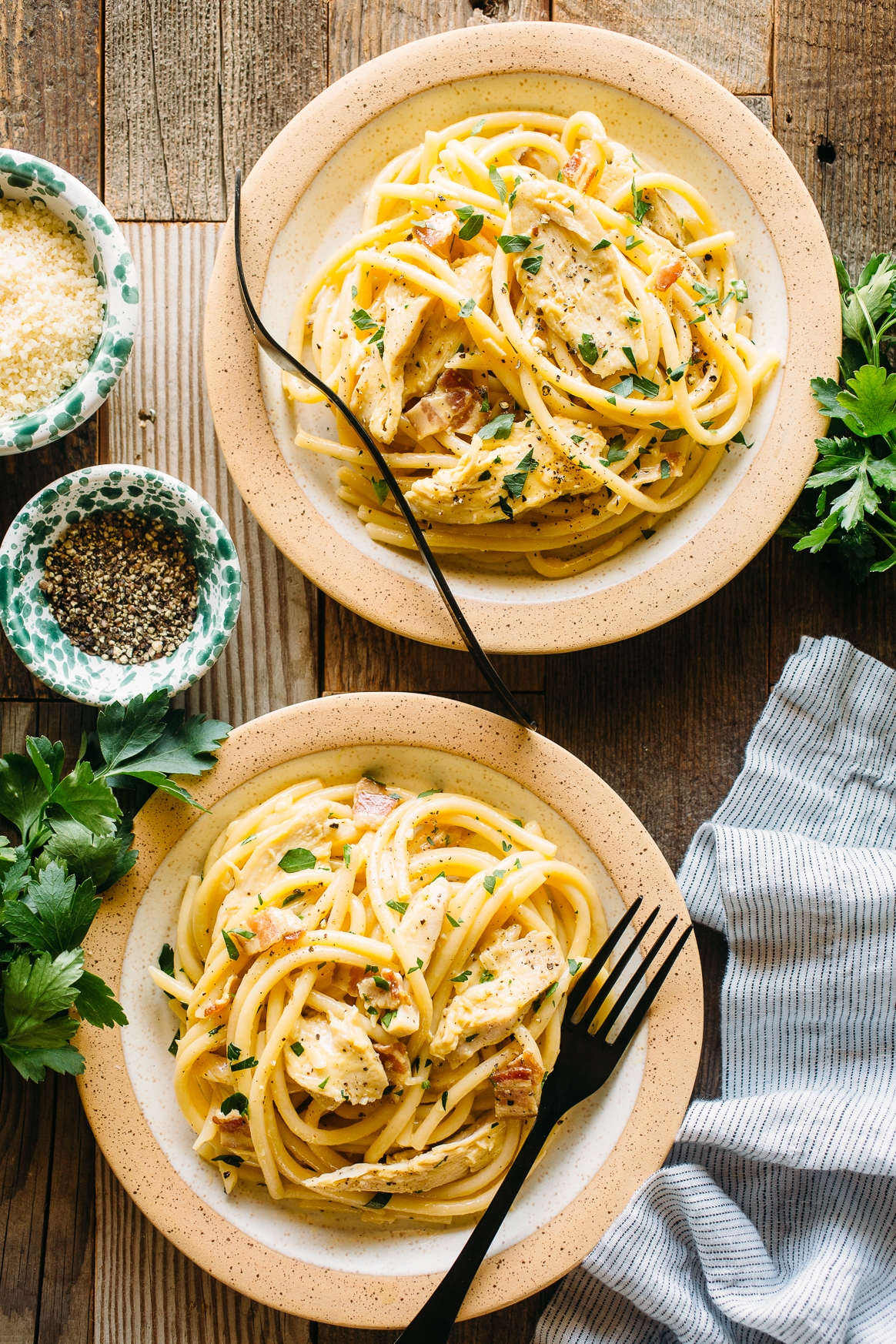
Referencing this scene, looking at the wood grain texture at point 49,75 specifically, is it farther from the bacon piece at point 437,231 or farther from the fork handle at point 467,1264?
the fork handle at point 467,1264

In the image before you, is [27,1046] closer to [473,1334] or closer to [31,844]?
[31,844]

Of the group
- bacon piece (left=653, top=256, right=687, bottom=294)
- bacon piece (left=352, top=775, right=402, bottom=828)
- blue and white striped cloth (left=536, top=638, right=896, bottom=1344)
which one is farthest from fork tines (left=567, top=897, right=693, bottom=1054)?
bacon piece (left=653, top=256, right=687, bottom=294)

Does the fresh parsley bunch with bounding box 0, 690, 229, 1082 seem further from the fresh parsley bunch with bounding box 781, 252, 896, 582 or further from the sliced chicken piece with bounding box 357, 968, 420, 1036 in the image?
the fresh parsley bunch with bounding box 781, 252, 896, 582

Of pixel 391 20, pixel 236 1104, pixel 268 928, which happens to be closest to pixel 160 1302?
pixel 236 1104

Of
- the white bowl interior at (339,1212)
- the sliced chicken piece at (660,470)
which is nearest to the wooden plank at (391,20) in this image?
the sliced chicken piece at (660,470)

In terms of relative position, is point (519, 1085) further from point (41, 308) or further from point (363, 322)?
point (41, 308)

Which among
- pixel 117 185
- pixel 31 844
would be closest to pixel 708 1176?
pixel 31 844
